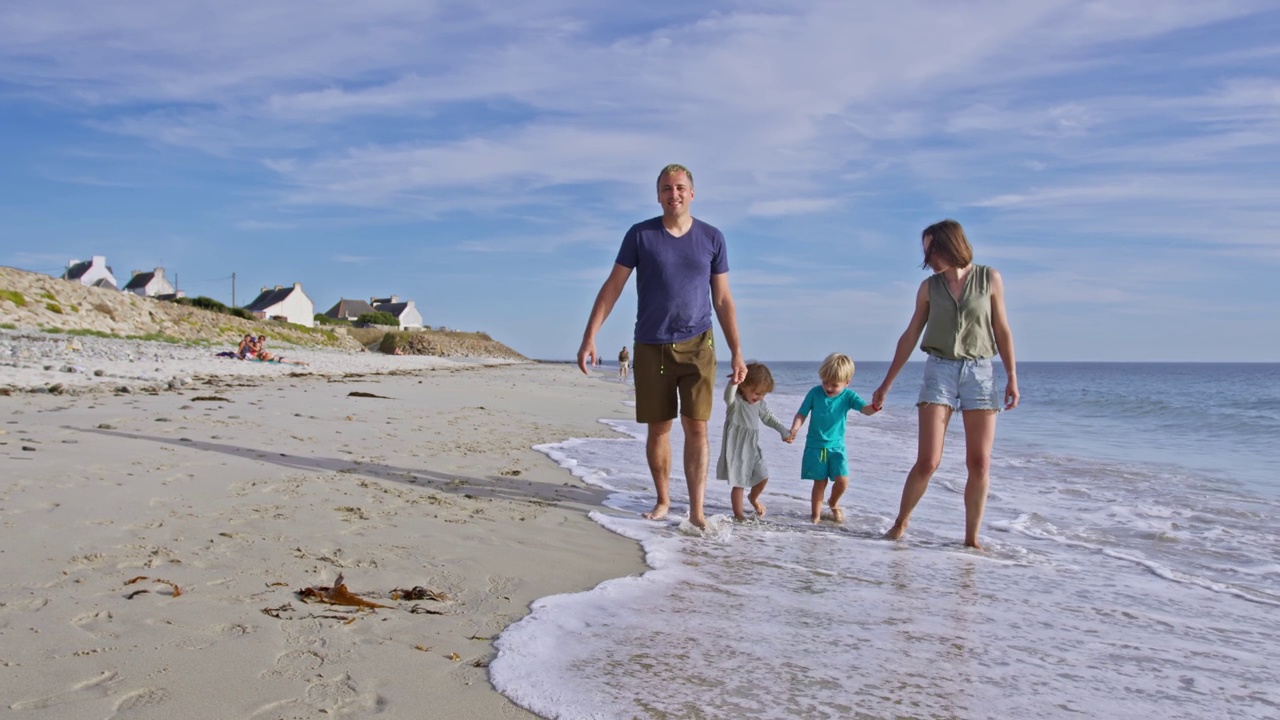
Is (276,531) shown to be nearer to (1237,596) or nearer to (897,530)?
(897,530)

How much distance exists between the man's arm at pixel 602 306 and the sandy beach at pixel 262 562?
0.94 metres

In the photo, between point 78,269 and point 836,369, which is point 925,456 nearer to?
point 836,369

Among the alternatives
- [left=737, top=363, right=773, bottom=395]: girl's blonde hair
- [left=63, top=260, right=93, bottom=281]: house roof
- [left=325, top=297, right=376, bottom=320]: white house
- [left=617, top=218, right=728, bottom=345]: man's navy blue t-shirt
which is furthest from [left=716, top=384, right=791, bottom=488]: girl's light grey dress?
[left=325, top=297, right=376, bottom=320]: white house

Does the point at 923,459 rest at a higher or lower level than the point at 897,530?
higher

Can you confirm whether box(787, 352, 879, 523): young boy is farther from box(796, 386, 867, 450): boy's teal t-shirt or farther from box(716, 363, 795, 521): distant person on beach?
box(716, 363, 795, 521): distant person on beach

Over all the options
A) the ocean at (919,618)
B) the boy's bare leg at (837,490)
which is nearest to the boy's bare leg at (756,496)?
the ocean at (919,618)

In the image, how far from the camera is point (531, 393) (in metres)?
16.3

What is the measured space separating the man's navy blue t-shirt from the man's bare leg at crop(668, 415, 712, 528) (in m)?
0.50

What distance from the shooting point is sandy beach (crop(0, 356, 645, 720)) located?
2.09 m

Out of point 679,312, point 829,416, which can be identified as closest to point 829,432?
point 829,416

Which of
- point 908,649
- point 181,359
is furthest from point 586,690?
point 181,359

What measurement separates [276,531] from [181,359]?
1353 cm

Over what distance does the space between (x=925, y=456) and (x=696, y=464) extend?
122 cm

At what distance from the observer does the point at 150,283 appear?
69875 mm
